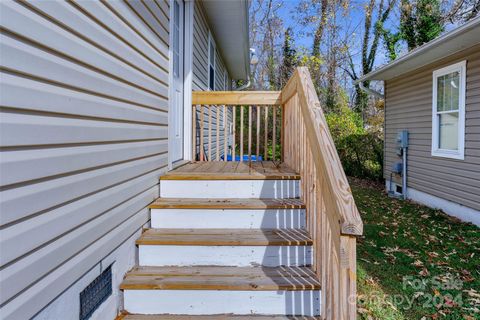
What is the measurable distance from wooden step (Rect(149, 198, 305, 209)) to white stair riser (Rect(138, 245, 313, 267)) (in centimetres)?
39

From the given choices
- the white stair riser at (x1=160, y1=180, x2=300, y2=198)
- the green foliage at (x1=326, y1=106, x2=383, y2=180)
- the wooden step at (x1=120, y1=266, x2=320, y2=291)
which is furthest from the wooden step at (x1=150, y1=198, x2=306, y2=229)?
the green foliage at (x1=326, y1=106, x2=383, y2=180)

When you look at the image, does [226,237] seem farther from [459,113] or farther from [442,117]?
[442,117]

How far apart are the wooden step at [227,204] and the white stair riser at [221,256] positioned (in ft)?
1.28

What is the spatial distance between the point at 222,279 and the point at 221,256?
24cm

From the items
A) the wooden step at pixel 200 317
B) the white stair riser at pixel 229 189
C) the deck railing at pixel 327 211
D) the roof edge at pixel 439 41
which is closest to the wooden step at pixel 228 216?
the deck railing at pixel 327 211

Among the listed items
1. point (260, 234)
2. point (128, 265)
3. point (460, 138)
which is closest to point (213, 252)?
point (260, 234)

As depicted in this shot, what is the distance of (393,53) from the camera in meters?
13.5

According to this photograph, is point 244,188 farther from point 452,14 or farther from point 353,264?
point 452,14

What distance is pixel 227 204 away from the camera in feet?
9.08

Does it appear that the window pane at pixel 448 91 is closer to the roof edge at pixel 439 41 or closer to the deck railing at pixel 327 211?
the roof edge at pixel 439 41

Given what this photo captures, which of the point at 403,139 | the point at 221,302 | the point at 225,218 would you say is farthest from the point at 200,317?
the point at 403,139

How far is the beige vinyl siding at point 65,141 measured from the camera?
1.21 metres

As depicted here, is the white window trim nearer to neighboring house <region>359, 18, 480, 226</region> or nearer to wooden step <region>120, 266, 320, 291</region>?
neighboring house <region>359, 18, 480, 226</region>

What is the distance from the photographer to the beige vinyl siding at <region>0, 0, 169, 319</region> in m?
1.21
